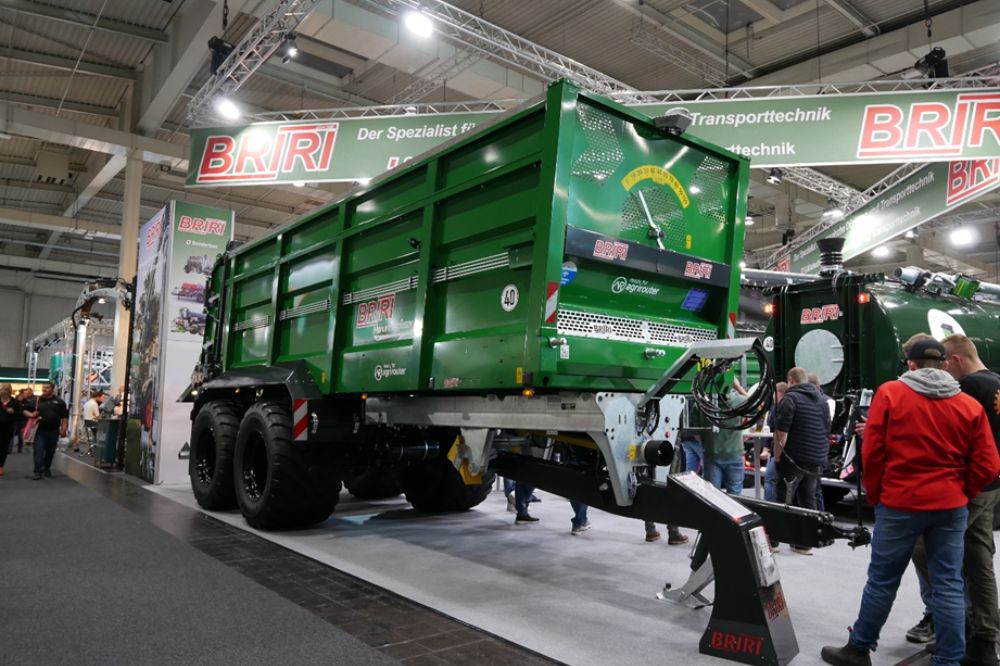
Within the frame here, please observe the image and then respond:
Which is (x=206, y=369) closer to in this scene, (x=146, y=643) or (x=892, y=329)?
(x=146, y=643)

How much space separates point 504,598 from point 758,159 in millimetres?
5707

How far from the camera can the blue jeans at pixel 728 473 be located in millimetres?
6387

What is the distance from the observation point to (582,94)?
13.4 ft

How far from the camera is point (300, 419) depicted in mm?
5859

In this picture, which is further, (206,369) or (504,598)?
(206,369)

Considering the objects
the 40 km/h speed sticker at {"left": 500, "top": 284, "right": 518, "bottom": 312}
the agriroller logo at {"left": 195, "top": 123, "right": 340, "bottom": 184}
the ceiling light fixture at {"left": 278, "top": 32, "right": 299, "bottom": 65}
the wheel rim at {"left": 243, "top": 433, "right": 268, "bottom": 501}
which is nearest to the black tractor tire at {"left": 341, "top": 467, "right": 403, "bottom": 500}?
the wheel rim at {"left": 243, "top": 433, "right": 268, "bottom": 501}

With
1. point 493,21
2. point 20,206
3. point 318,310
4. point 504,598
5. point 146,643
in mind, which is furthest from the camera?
point 20,206

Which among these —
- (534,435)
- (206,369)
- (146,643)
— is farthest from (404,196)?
(206,369)

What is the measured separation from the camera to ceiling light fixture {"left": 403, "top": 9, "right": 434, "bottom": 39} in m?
9.41

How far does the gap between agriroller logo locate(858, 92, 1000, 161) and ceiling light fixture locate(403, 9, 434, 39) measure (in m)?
5.55

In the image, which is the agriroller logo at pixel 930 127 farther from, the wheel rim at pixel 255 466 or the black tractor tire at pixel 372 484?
the wheel rim at pixel 255 466

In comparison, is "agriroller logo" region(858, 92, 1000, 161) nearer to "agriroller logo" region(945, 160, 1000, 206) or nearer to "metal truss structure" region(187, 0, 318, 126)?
"agriroller logo" region(945, 160, 1000, 206)

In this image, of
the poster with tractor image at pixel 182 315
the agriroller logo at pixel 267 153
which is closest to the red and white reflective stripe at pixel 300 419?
the agriroller logo at pixel 267 153

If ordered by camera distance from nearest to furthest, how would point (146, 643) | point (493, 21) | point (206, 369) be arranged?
point (146, 643), point (206, 369), point (493, 21)
